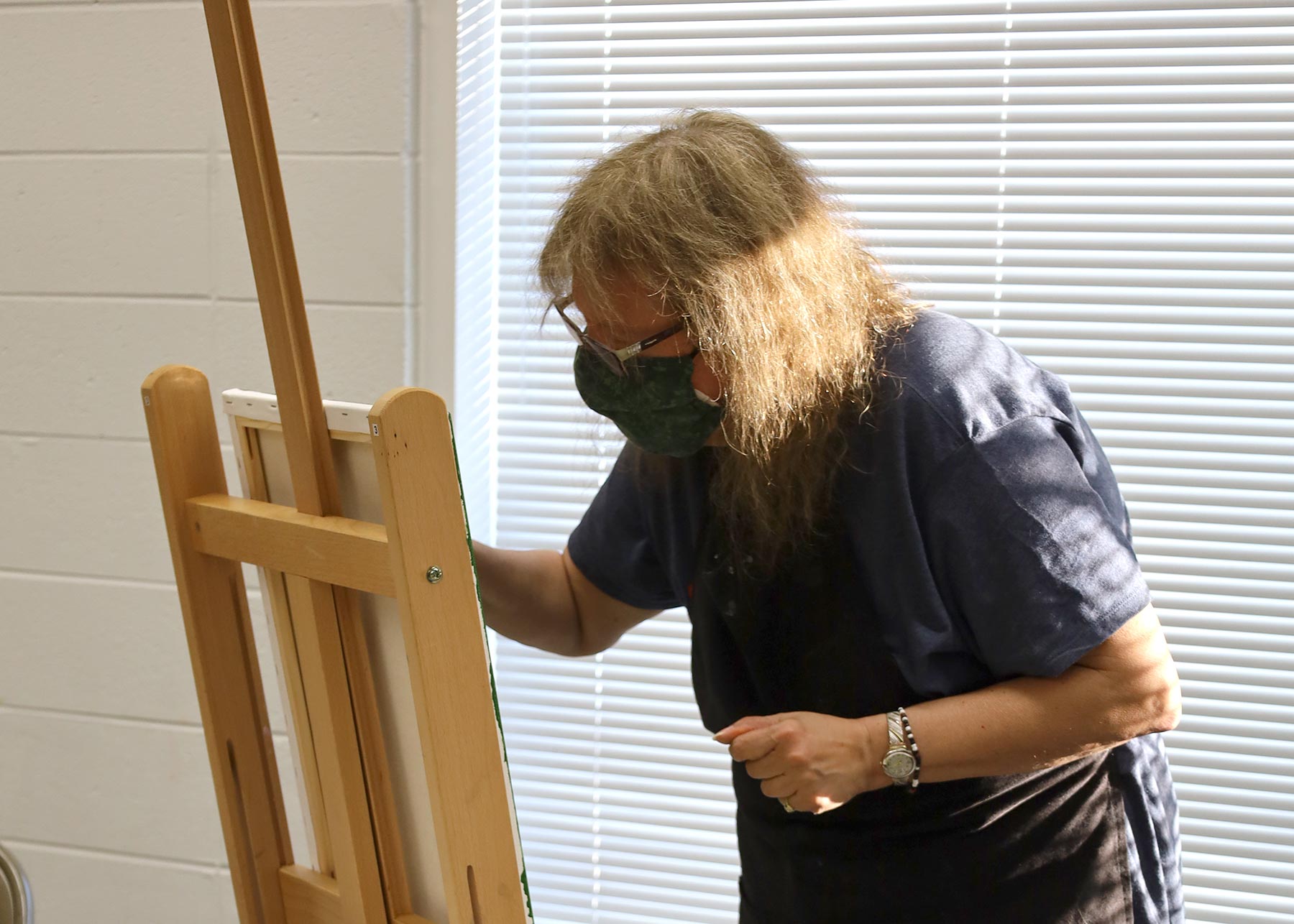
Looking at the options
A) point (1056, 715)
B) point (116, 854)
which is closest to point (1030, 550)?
point (1056, 715)

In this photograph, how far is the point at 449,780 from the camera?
30.5 inches

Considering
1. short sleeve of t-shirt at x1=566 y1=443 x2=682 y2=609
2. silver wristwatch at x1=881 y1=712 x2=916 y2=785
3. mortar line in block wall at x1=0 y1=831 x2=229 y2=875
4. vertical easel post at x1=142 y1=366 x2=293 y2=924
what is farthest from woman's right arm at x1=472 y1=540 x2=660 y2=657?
mortar line in block wall at x1=0 y1=831 x2=229 y2=875

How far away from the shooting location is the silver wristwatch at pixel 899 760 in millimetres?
948

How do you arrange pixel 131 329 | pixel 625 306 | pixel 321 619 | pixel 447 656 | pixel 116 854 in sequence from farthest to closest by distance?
pixel 116 854
pixel 131 329
pixel 625 306
pixel 321 619
pixel 447 656

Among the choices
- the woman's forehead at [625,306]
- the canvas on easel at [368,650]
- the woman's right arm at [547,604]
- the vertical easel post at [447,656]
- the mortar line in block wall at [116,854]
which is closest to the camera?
the vertical easel post at [447,656]

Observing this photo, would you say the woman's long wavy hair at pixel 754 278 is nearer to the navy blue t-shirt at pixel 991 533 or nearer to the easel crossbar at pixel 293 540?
the navy blue t-shirt at pixel 991 533

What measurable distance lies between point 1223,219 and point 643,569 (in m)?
0.94

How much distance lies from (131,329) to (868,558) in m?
1.22

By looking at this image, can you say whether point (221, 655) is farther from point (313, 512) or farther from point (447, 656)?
point (447, 656)

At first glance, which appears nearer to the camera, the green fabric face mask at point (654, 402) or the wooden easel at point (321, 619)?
the wooden easel at point (321, 619)

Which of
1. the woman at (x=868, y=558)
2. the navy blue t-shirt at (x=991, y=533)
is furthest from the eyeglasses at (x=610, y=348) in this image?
the navy blue t-shirt at (x=991, y=533)

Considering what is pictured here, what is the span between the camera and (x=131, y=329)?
1.68m

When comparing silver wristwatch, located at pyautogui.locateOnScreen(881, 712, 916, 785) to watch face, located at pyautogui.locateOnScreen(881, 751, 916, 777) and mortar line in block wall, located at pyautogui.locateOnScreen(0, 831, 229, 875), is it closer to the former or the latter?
watch face, located at pyautogui.locateOnScreen(881, 751, 916, 777)

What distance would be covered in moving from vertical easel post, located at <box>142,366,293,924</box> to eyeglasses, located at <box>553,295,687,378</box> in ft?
1.08
